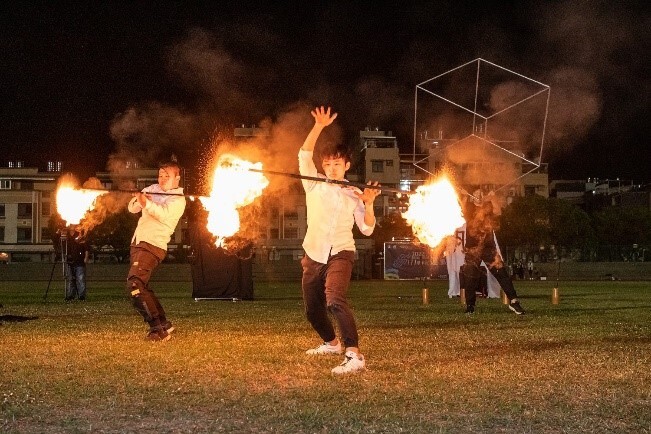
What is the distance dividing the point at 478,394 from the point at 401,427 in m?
1.45

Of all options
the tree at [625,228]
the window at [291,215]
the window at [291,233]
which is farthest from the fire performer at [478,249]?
the tree at [625,228]

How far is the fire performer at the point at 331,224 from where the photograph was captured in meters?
8.70

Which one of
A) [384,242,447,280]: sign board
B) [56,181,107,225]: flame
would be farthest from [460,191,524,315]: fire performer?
[384,242,447,280]: sign board

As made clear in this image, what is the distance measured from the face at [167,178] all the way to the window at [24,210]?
9045 cm

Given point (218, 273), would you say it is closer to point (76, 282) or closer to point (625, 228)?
point (76, 282)

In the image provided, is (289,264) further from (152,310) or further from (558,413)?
(558,413)

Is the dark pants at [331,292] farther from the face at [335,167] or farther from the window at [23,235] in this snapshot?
the window at [23,235]

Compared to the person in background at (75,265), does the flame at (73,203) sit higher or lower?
higher

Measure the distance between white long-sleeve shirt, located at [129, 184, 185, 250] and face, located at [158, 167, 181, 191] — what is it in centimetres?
7

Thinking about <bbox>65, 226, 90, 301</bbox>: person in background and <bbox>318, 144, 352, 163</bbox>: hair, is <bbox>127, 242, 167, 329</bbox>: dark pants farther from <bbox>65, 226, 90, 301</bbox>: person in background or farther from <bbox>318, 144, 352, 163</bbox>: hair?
<bbox>65, 226, 90, 301</bbox>: person in background

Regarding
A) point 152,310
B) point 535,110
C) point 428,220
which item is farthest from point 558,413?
point 535,110

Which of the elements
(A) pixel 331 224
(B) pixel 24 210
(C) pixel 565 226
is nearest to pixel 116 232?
(B) pixel 24 210

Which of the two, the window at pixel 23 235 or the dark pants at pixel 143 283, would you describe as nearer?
the dark pants at pixel 143 283

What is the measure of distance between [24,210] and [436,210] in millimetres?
90626
